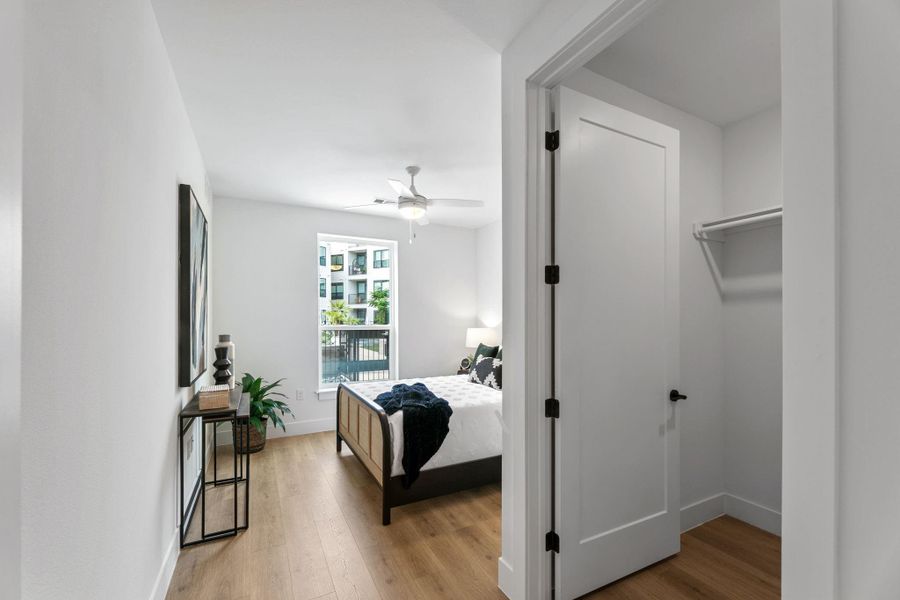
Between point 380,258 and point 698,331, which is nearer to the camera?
point 698,331

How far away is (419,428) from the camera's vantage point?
282 cm

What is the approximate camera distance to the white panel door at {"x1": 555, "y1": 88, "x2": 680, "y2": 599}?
184 centimetres

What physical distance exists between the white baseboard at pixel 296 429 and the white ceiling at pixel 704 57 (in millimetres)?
4408

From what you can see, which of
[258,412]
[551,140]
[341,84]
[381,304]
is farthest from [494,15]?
[381,304]

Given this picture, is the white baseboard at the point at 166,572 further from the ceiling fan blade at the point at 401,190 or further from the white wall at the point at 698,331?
the white wall at the point at 698,331

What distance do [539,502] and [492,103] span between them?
Result: 226 centimetres

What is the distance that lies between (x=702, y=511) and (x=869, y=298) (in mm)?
2423

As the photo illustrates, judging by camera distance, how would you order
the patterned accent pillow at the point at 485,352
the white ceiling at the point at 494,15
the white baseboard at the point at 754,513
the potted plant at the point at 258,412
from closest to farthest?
the white ceiling at the point at 494,15 → the white baseboard at the point at 754,513 → the potted plant at the point at 258,412 → the patterned accent pillow at the point at 485,352

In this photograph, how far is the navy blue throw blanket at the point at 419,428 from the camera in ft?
9.05

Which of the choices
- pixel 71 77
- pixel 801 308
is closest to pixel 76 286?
pixel 71 77

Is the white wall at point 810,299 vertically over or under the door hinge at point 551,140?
under

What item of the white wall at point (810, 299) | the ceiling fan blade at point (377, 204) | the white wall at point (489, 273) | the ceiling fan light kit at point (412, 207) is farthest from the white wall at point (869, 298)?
the white wall at point (489, 273)

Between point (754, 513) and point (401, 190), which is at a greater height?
point (401, 190)

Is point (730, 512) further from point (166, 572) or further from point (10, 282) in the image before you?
point (10, 282)
